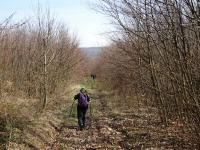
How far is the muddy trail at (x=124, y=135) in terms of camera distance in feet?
45.5

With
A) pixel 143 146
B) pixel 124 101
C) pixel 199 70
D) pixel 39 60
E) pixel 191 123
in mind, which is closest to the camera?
pixel 199 70

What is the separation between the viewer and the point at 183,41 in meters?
10.3

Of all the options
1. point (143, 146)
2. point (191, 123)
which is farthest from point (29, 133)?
point (191, 123)

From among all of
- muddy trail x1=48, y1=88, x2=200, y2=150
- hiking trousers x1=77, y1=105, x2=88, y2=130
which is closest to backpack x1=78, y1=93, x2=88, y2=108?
hiking trousers x1=77, y1=105, x2=88, y2=130

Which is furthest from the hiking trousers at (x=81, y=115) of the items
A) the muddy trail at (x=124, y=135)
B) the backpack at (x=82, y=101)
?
the muddy trail at (x=124, y=135)

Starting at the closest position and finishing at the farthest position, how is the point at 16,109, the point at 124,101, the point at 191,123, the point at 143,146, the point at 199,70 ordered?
1. the point at 199,70
2. the point at 191,123
3. the point at 143,146
4. the point at 16,109
5. the point at 124,101

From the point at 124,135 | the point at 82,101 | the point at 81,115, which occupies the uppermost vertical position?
the point at 82,101

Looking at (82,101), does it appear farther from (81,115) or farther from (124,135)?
(124,135)

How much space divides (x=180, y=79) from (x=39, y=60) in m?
16.1

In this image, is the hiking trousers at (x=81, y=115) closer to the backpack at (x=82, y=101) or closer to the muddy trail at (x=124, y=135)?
the backpack at (x=82, y=101)

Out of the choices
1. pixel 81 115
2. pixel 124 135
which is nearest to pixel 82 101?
→ pixel 81 115

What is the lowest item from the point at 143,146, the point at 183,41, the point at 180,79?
the point at 143,146

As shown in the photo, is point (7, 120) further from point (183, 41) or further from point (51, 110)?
point (51, 110)

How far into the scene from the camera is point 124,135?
16.4m
